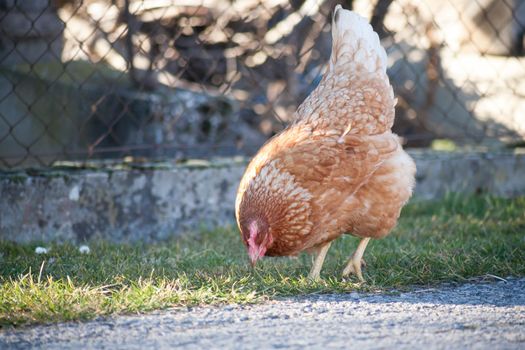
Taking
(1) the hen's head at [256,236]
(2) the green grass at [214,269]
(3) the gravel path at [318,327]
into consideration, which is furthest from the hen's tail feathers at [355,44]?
(3) the gravel path at [318,327]

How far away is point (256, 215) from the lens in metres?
3.69

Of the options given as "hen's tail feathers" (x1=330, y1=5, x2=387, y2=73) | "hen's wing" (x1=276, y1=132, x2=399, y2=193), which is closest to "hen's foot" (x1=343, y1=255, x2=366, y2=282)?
"hen's wing" (x1=276, y1=132, x2=399, y2=193)

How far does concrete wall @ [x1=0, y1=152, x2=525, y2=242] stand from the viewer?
15.9ft

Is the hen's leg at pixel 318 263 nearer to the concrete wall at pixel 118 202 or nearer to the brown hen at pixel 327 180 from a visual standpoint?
the brown hen at pixel 327 180

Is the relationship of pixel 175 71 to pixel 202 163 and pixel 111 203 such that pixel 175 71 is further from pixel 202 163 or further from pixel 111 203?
pixel 111 203

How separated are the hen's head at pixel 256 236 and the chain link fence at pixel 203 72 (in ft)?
5.91

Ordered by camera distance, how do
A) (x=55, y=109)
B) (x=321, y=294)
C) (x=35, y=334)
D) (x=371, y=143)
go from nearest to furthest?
(x=35, y=334), (x=321, y=294), (x=371, y=143), (x=55, y=109)

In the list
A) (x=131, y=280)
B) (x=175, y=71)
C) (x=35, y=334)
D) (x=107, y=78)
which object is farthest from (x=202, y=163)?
(x=35, y=334)

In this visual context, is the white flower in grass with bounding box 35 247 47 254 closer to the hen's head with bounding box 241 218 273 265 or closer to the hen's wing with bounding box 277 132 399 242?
the hen's head with bounding box 241 218 273 265

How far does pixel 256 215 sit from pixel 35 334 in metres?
1.23

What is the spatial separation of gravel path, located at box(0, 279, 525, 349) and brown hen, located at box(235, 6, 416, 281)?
1.37 feet

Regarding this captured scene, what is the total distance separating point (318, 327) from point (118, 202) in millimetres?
2495

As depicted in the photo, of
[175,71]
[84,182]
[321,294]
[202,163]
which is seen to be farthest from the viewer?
[175,71]

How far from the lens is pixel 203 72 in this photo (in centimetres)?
727
